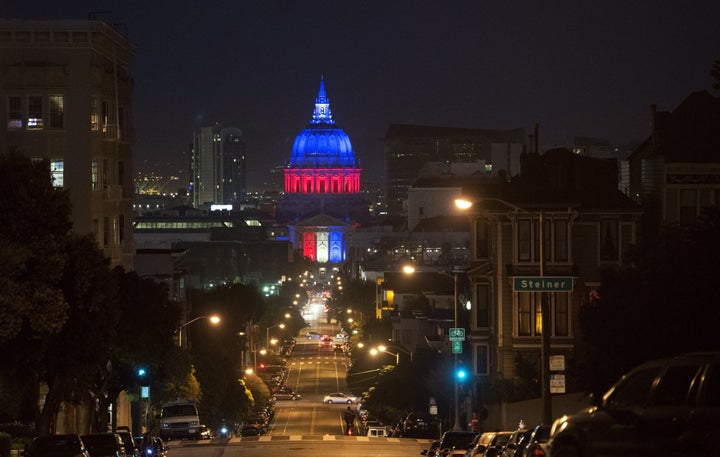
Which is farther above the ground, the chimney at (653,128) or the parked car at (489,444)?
the chimney at (653,128)

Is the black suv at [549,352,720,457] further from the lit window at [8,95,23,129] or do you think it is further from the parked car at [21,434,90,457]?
the lit window at [8,95,23,129]

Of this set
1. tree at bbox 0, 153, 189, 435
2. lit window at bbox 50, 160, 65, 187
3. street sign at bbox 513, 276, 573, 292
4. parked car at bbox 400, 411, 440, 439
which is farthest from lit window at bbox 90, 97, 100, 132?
street sign at bbox 513, 276, 573, 292

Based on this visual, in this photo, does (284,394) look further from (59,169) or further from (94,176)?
(59,169)

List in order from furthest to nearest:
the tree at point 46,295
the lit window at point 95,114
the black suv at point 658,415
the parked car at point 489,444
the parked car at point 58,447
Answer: the lit window at point 95,114 → the parked car at point 489,444 → the tree at point 46,295 → the parked car at point 58,447 → the black suv at point 658,415

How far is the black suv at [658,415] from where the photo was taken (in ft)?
55.0

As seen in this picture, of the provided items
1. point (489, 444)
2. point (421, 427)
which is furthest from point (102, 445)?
point (421, 427)

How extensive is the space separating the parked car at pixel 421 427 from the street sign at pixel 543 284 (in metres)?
27.1

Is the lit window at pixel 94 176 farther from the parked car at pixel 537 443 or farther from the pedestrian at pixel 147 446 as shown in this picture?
the parked car at pixel 537 443

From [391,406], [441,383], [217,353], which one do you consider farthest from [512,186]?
[217,353]

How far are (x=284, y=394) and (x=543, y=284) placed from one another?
3200 inches

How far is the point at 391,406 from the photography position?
8475 cm

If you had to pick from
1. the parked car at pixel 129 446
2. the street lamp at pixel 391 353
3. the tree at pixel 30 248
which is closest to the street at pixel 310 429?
the street lamp at pixel 391 353

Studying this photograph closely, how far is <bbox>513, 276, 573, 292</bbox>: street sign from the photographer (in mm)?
37344

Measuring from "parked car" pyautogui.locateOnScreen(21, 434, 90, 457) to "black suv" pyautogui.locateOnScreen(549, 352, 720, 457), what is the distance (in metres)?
13.7
